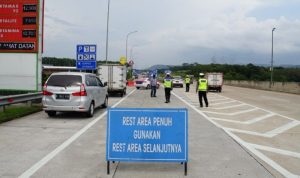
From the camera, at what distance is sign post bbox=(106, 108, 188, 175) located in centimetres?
638

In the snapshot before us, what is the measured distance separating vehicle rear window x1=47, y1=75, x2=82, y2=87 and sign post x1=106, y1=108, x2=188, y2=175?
7548 millimetres

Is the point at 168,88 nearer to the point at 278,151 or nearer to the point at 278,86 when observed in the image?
the point at 278,151

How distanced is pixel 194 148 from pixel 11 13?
551 inches

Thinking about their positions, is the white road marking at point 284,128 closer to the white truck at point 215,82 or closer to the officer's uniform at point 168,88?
the officer's uniform at point 168,88

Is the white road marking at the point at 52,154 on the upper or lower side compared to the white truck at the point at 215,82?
lower

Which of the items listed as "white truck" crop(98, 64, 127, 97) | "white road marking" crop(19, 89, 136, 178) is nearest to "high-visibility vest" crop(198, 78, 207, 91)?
"white road marking" crop(19, 89, 136, 178)

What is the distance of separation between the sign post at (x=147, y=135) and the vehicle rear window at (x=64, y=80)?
7548 millimetres

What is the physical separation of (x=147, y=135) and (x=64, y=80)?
7.98 metres

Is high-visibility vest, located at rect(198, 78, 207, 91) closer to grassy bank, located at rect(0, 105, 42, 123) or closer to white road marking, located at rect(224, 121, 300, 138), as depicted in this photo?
white road marking, located at rect(224, 121, 300, 138)

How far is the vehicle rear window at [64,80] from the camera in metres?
13.6

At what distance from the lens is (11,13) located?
62.1ft

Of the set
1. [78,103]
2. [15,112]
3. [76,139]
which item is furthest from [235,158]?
[15,112]

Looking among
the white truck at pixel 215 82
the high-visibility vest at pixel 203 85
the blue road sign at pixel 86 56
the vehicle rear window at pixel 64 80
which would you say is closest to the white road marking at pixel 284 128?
the high-visibility vest at pixel 203 85

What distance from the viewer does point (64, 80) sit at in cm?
1373
